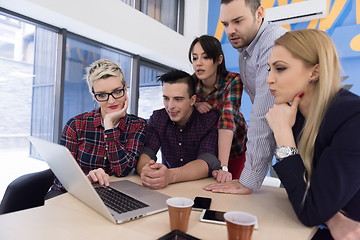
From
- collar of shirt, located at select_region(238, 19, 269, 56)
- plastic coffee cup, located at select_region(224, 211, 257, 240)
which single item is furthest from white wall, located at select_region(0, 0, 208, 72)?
plastic coffee cup, located at select_region(224, 211, 257, 240)

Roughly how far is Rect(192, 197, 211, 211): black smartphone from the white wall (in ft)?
8.10

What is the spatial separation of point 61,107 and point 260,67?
2.50 metres

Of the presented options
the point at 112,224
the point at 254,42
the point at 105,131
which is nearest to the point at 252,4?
the point at 254,42

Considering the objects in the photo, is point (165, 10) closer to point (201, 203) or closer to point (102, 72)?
point (102, 72)

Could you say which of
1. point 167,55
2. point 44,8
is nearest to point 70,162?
point 44,8

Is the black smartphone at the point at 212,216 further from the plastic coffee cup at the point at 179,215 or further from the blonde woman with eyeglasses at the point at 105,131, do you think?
the blonde woman with eyeglasses at the point at 105,131

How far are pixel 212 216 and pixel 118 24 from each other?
10.0ft

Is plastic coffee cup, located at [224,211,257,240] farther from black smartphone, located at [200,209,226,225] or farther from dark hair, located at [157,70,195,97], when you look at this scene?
dark hair, located at [157,70,195,97]

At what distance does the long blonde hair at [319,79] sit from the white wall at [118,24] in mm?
2485

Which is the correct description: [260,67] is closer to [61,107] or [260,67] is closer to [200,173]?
[200,173]

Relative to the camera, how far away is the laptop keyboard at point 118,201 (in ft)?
2.91

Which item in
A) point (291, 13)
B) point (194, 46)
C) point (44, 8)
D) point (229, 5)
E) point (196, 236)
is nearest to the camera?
point (196, 236)

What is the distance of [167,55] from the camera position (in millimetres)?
4211

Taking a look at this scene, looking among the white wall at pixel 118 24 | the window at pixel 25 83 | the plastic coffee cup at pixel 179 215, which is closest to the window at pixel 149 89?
the white wall at pixel 118 24
